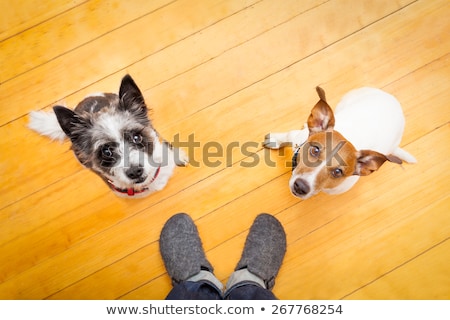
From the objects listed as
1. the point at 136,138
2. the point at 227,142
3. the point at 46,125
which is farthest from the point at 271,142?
the point at 46,125

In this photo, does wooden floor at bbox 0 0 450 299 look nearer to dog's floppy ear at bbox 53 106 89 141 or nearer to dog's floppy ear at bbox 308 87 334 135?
dog's floppy ear at bbox 308 87 334 135

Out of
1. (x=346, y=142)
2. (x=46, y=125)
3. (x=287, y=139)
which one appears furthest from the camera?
(x=46, y=125)

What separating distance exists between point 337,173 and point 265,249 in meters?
0.82

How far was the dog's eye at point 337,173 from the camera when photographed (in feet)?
7.01

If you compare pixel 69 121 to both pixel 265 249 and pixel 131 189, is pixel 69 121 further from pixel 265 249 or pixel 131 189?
pixel 265 249

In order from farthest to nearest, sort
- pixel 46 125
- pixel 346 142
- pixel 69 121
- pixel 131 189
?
pixel 46 125 → pixel 131 189 → pixel 346 142 → pixel 69 121

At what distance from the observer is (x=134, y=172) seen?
213cm

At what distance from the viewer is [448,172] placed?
277cm

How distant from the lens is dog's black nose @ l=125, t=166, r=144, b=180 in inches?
83.4

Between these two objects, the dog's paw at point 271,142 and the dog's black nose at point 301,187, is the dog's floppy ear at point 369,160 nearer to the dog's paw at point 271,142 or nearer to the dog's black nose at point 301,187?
the dog's black nose at point 301,187

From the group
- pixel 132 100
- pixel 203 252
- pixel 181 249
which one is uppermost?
pixel 132 100

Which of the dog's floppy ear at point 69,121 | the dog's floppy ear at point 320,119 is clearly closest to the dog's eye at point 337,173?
the dog's floppy ear at point 320,119

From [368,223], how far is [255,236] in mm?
834

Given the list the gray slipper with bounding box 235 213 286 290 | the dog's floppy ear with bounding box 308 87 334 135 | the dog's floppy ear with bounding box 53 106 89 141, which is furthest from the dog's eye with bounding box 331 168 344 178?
the dog's floppy ear with bounding box 53 106 89 141
